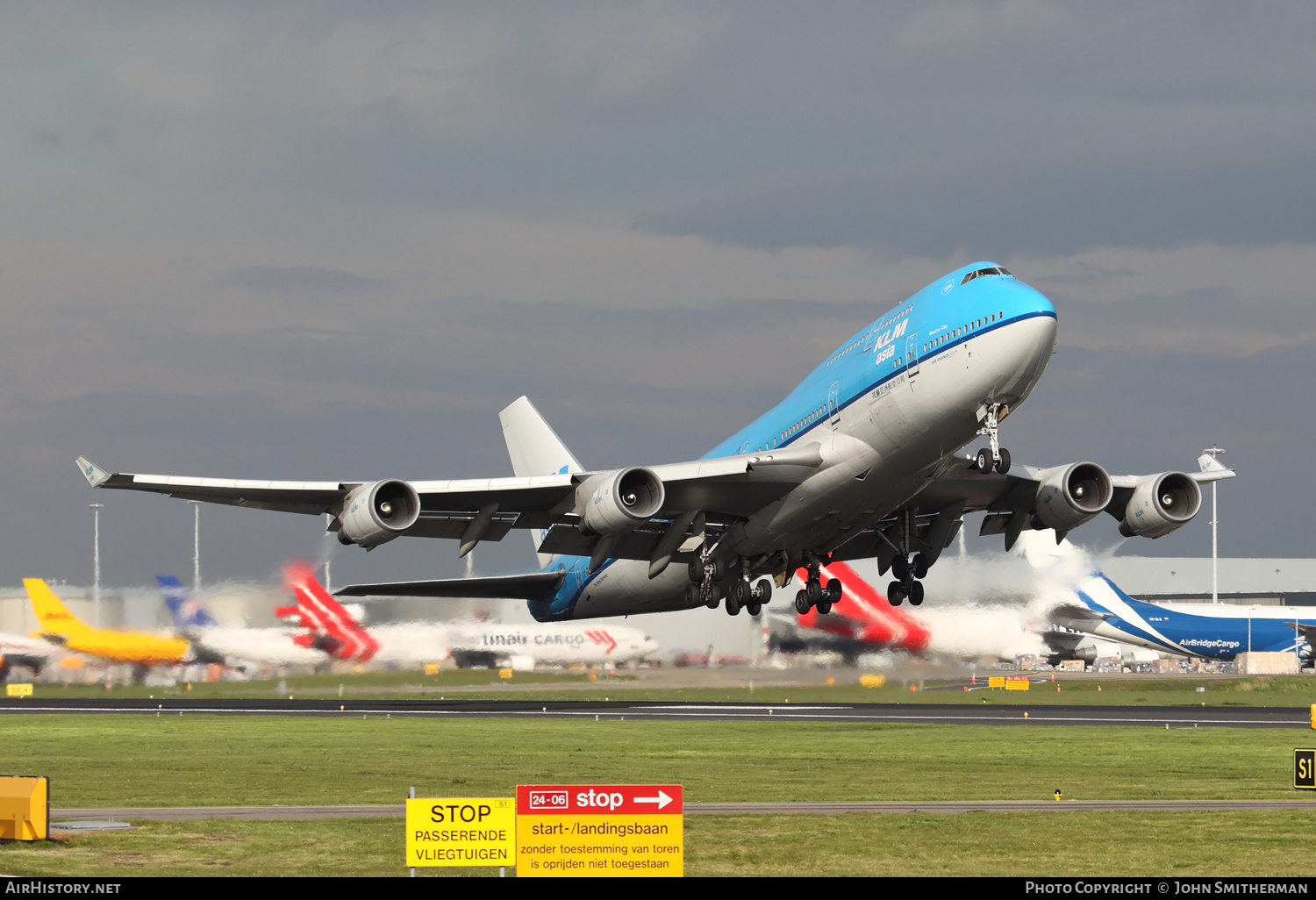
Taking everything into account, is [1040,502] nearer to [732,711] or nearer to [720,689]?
[732,711]

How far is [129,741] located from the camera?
52.4 m

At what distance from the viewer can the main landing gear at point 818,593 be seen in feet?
141

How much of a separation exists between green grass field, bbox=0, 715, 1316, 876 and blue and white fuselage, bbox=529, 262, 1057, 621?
7.33 meters

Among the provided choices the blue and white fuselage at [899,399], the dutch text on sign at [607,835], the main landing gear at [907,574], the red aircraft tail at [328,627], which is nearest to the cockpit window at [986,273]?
the blue and white fuselage at [899,399]

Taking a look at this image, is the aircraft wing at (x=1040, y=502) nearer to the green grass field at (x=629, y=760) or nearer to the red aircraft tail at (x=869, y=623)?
the green grass field at (x=629, y=760)

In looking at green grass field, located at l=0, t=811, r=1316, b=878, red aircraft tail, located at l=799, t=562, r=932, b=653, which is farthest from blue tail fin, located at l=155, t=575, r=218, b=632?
green grass field, located at l=0, t=811, r=1316, b=878

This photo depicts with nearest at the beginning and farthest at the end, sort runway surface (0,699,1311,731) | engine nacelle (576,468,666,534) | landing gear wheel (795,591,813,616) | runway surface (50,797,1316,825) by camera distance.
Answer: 1. runway surface (50,797,1316,825)
2. engine nacelle (576,468,666,534)
3. landing gear wheel (795,591,813,616)
4. runway surface (0,699,1311,731)

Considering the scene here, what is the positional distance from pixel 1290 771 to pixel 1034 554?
114 ft

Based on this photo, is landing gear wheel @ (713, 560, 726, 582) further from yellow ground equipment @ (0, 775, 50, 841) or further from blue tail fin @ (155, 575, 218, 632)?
blue tail fin @ (155, 575, 218, 632)

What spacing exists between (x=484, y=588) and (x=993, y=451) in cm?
2457

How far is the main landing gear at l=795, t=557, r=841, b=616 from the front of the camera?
43031 mm

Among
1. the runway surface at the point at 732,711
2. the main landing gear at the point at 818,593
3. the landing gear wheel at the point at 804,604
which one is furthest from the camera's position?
the runway surface at the point at 732,711

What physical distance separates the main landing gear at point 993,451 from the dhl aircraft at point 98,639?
54056 millimetres

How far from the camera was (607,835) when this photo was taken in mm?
17547
